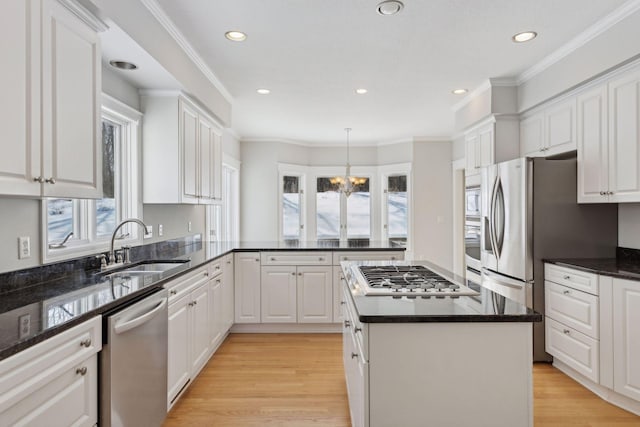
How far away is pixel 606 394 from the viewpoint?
2629 millimetres

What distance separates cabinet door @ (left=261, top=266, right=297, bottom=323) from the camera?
158 inches

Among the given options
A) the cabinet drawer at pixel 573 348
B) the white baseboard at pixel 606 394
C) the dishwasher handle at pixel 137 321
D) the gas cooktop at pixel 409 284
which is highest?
the gas cooktop at pixel 409 284

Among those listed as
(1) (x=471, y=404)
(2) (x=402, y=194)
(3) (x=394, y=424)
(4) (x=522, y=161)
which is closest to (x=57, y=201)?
(3) (x=394, y=424)

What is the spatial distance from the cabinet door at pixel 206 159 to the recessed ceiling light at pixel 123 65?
1.02 m

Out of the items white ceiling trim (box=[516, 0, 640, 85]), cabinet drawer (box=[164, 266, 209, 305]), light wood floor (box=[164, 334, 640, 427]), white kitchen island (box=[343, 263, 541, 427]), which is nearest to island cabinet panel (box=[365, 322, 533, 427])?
white kitchen island (box=[343, 263, 541, 427])

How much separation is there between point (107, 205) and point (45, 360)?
182 cm

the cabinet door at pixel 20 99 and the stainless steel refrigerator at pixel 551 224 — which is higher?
the cabinet door at pixel 20 99

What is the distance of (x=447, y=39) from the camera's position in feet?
9.87

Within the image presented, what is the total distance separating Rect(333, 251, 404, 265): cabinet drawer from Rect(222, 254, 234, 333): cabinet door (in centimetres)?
107

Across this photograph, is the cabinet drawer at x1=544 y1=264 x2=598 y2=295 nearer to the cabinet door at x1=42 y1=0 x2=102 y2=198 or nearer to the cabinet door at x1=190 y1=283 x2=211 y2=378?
the cabinet door at x1=190 y1=283 x2=211 y2=378

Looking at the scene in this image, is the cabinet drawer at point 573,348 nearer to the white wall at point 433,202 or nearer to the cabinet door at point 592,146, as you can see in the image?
the cabinet door at point 592,146

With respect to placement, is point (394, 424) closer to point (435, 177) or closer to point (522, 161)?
point (522, 161)

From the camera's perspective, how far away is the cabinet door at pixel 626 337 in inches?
93.6

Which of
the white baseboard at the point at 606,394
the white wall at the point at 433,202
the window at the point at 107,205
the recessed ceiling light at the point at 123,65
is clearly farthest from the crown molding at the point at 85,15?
the white wall at the point at 433,202
